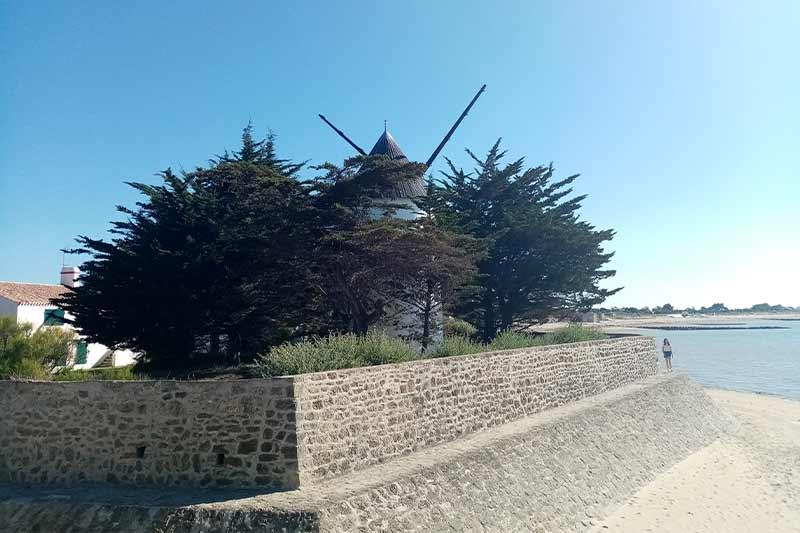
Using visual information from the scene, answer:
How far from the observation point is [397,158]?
53.1 feet

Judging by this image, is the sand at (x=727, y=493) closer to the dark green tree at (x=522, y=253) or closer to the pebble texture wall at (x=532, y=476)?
the pebble texture wall at (x=532, y=476)

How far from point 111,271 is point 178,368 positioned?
2926 mm

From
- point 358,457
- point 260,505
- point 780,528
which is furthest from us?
point 780,528

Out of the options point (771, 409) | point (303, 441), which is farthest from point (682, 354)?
point (303, 441)

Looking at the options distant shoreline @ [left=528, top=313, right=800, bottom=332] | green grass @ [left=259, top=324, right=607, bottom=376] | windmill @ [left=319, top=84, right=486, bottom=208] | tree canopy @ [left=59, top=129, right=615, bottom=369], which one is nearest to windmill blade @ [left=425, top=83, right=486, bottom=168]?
windmill @ [left=319, top=84, right=486, bottom=208]

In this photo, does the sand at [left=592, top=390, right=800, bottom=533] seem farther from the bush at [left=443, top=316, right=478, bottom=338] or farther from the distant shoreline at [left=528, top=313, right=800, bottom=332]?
the distant shoreline at [left=528, top=313, right=800, bottom=332]

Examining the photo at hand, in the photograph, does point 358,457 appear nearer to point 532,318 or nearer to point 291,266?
point 291,266

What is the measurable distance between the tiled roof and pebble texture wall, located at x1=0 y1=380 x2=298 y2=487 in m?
13.3

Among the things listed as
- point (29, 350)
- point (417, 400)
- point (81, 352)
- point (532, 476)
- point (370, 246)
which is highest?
point (370, 246)

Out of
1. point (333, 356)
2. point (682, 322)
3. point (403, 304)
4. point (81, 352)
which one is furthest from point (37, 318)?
point (682, 322)

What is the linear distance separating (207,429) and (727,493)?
11076mm

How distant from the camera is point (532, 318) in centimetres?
2125

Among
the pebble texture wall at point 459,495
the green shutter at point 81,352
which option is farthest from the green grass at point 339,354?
the green shutter at point 81,352

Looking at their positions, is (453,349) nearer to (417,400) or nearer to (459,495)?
(417,400)
